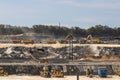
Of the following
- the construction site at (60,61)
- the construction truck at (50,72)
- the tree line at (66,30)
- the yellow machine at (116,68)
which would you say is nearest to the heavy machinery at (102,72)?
the construction site at (60,61)

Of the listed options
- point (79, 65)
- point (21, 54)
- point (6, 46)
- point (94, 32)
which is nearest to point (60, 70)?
point (79, 65)

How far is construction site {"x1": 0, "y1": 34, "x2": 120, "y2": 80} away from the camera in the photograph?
139 ft

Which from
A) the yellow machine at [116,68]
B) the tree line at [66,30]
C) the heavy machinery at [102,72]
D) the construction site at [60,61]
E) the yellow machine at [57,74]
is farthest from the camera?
the tree line at [66,30]

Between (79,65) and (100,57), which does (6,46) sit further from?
(79,65)

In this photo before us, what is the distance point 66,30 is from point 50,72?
69.6 meters

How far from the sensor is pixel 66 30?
112250 millimetres

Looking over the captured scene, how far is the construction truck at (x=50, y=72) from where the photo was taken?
41.5m

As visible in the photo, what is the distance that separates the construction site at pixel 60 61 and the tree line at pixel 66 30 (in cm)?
3440

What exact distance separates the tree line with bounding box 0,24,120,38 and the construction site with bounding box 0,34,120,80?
34.4 metres

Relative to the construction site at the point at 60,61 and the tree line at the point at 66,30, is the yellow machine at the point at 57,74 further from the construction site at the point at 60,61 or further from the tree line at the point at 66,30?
the tree line at the point at 66,30

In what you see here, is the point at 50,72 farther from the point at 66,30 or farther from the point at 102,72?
the point at 66,30

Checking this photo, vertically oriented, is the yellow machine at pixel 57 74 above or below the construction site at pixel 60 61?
below

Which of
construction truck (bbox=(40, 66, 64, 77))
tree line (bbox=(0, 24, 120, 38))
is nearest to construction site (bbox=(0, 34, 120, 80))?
construction truck (bbox=(40, 66, 64, 77))

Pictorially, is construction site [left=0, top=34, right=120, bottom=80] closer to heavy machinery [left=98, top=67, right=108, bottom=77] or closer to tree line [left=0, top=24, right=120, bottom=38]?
heavy machinery [left=98, top=67, right=108, bottom=77]
